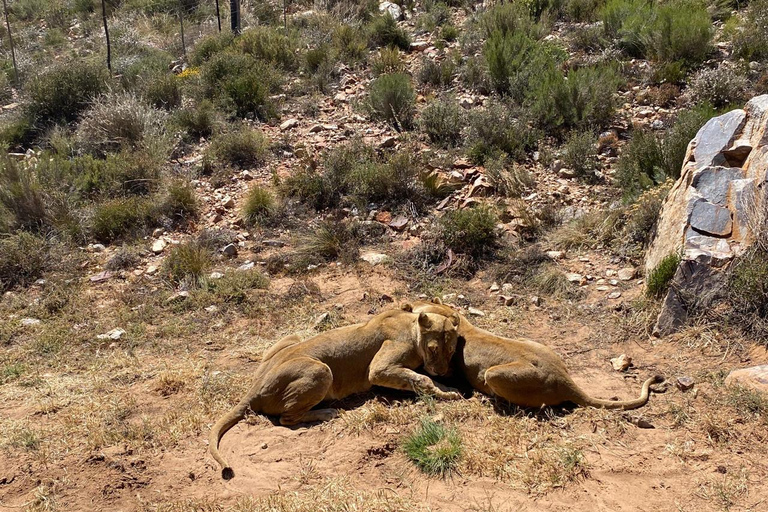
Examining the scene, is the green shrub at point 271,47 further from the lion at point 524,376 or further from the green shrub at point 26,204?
the lion at point 524,376

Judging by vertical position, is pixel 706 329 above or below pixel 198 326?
above

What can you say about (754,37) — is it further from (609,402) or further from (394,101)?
(609,402)

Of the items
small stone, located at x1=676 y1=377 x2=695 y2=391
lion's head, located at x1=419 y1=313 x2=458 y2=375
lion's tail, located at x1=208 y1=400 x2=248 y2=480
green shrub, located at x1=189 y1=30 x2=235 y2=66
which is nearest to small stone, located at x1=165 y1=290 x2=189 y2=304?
lion's tail, located at x1=208 y1=400 x2=248 y2=480

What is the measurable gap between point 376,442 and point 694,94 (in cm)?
890

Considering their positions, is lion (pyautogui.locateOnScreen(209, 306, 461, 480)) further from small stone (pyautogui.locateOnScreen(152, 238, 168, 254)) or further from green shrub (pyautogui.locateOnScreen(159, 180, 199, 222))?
green shrub (pyautogui.locateOnScreen(159, 180, 199, 222))

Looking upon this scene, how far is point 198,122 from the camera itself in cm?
1250

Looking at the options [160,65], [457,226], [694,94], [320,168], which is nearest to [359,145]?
[320,168]

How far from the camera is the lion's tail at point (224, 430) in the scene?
5.12 metres

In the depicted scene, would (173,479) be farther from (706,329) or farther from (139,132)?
(139,132)

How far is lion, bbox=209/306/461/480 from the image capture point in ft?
18.8

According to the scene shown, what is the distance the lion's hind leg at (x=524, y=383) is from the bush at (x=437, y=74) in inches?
357

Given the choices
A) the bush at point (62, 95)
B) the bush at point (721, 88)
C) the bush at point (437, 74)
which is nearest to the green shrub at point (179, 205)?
the bush at point (62, 95)

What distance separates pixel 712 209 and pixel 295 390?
190 inches

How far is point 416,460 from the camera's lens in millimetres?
5078
